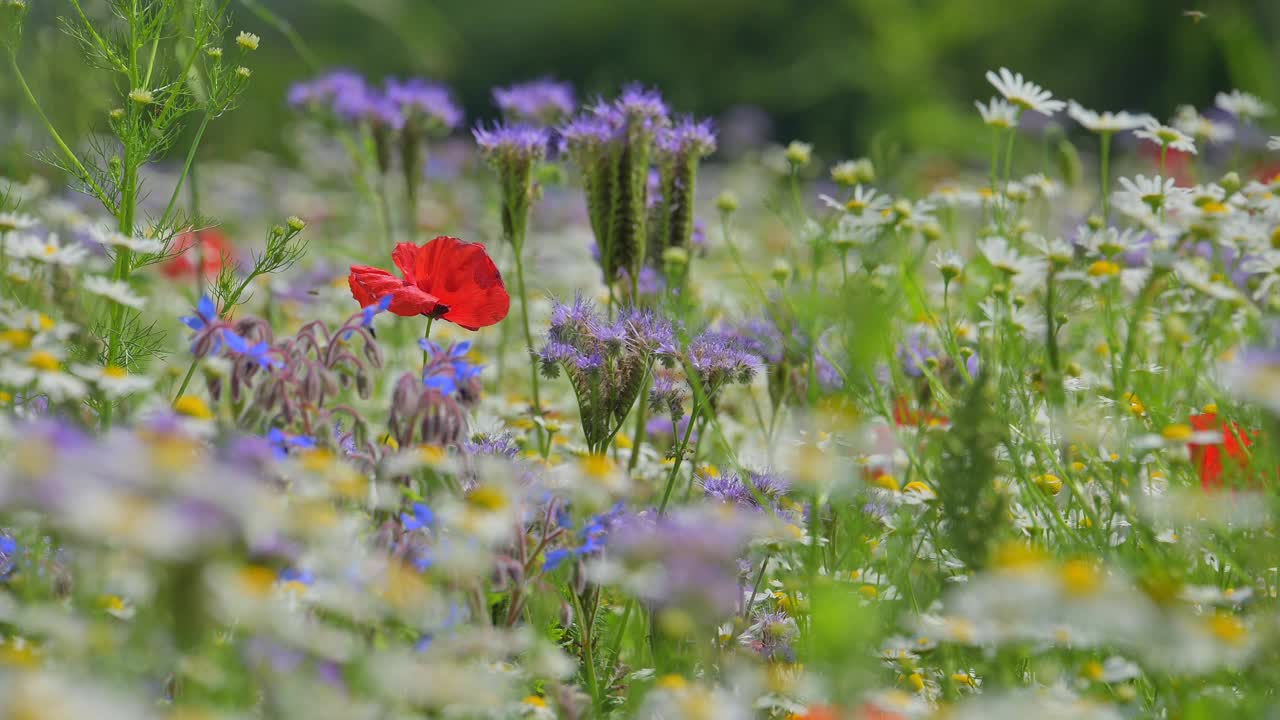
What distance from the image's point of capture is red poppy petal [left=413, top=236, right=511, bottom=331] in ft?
7.11

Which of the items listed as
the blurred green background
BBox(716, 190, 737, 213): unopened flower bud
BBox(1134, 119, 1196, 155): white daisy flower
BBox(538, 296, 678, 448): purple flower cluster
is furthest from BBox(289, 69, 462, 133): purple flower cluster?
the blurred green background

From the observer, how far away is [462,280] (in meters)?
2.21

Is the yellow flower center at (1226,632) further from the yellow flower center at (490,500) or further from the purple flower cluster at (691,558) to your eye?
the yellow flower center at (490,500)

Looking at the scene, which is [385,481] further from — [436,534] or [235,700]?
[235,700]

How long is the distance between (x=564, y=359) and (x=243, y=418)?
0.62m

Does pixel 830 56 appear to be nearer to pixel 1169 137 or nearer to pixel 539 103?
pixel 539 103

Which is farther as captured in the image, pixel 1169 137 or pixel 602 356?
pixel 1169 137

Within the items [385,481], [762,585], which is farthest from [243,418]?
[762,585]

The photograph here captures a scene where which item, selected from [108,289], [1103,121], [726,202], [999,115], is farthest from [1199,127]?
[108,289]

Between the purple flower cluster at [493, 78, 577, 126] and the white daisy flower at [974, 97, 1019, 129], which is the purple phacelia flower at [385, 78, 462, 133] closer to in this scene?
the purple flower cluster at [493, 78, 577, 126]

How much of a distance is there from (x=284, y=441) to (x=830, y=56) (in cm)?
1360

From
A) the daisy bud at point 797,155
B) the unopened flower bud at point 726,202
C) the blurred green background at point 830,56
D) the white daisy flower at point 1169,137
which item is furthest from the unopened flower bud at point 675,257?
the blurred green background at point 830,56

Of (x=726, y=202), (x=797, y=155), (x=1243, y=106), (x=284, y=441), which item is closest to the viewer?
(x=284, y=441)

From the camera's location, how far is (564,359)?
1988 millimetres
